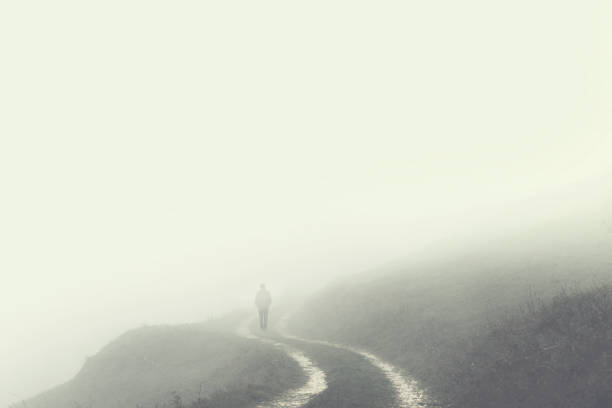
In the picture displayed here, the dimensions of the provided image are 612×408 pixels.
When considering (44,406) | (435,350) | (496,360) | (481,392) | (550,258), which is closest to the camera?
(481,392)

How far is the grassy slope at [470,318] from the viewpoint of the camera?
16.5 metres

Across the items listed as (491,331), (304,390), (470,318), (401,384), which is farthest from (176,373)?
(491,331)

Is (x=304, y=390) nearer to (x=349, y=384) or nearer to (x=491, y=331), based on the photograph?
(x=349, y=384)

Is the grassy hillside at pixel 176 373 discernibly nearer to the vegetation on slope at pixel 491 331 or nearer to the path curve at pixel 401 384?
the path curve at pixel 401 384

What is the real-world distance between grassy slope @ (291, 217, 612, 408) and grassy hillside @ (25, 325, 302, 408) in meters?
7.31

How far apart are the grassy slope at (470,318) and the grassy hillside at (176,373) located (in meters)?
7.31

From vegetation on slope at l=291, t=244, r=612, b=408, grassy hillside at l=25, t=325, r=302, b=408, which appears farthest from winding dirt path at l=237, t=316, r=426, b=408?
grassy hillside at l=25, t=325, r=302, b=408

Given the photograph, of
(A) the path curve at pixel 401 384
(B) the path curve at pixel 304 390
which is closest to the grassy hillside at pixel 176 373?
(B) the path curve at pixel 304 390

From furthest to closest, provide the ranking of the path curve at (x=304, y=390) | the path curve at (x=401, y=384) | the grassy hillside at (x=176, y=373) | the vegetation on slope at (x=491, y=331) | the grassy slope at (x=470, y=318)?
1. the grassy hillside at (x=176, y=373)
2. the path curve at (x=304, y=390)
3. the path curve at (x=401, y=384)
4. the grassy slope at (x=470, y=318)
5. the vegetation on slope at (x=491, y=331)

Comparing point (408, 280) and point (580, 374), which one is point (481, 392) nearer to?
point (580, 374)

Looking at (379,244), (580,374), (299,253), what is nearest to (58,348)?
(299,253)

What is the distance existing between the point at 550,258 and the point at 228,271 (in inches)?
4766

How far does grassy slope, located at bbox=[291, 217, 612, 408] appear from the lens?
16547 millimetres

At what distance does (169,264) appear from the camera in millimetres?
193000
